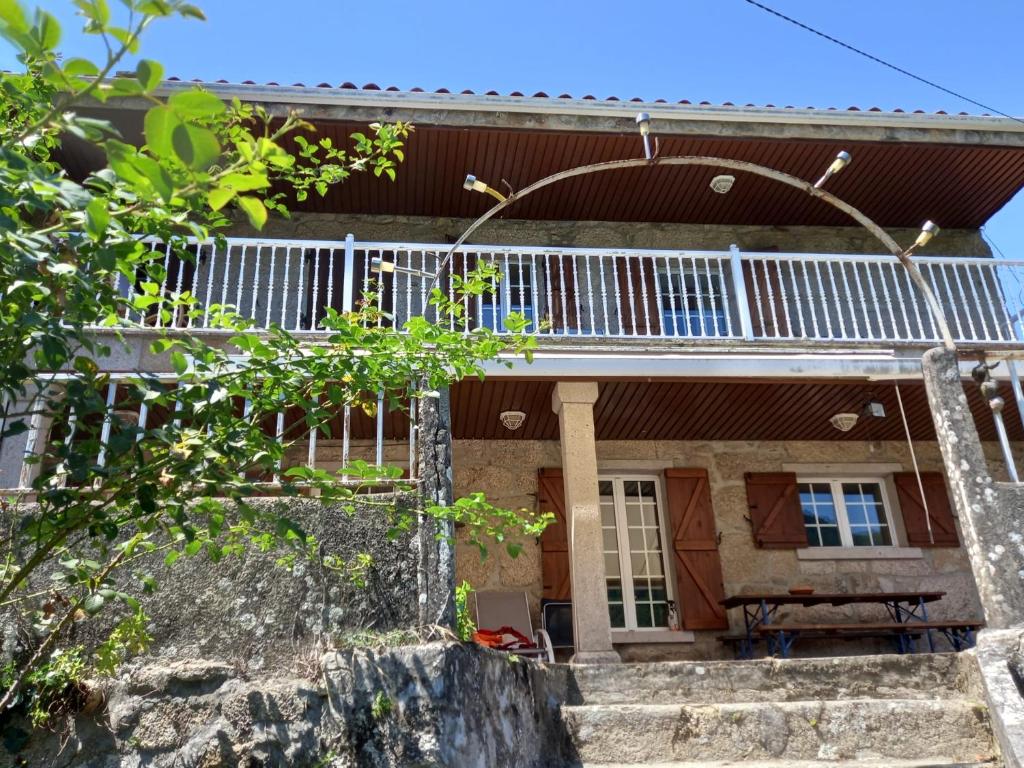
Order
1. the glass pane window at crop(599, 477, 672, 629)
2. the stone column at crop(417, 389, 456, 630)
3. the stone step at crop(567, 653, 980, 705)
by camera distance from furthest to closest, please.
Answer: the glass pane window at crop(599, 477, 672, 629), the stone step at crop(567, 653, 980, 705), the stone column at crop(417, 389, 456, 630)

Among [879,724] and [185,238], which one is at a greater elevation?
[185,238]

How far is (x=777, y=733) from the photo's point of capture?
13.3 ft

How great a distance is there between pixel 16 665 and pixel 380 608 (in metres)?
1.41

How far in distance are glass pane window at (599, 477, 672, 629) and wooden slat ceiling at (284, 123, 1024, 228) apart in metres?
2.61

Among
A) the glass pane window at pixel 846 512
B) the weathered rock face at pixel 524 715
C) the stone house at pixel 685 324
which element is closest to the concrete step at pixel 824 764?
the weathered rock face at pixel 524 715

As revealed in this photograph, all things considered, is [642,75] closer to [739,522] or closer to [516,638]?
[739,522]

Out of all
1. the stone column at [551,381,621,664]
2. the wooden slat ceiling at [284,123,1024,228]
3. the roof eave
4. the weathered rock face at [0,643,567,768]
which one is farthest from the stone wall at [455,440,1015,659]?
the weathered rock face at [0,643,567,768]

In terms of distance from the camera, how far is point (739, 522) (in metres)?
7.52

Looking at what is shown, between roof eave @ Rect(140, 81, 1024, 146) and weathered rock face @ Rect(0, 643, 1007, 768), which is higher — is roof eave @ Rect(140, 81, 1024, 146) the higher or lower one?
the higher one

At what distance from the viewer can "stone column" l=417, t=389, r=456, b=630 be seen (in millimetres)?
3520

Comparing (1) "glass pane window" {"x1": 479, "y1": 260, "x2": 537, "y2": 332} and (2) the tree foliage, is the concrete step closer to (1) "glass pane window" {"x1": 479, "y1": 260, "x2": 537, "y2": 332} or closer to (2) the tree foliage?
(2) the tree foliage

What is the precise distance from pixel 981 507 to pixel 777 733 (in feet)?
6.14

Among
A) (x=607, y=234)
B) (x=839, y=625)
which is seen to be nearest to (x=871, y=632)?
(x=839, y=625)

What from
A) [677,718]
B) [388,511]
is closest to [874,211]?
[677,718]
